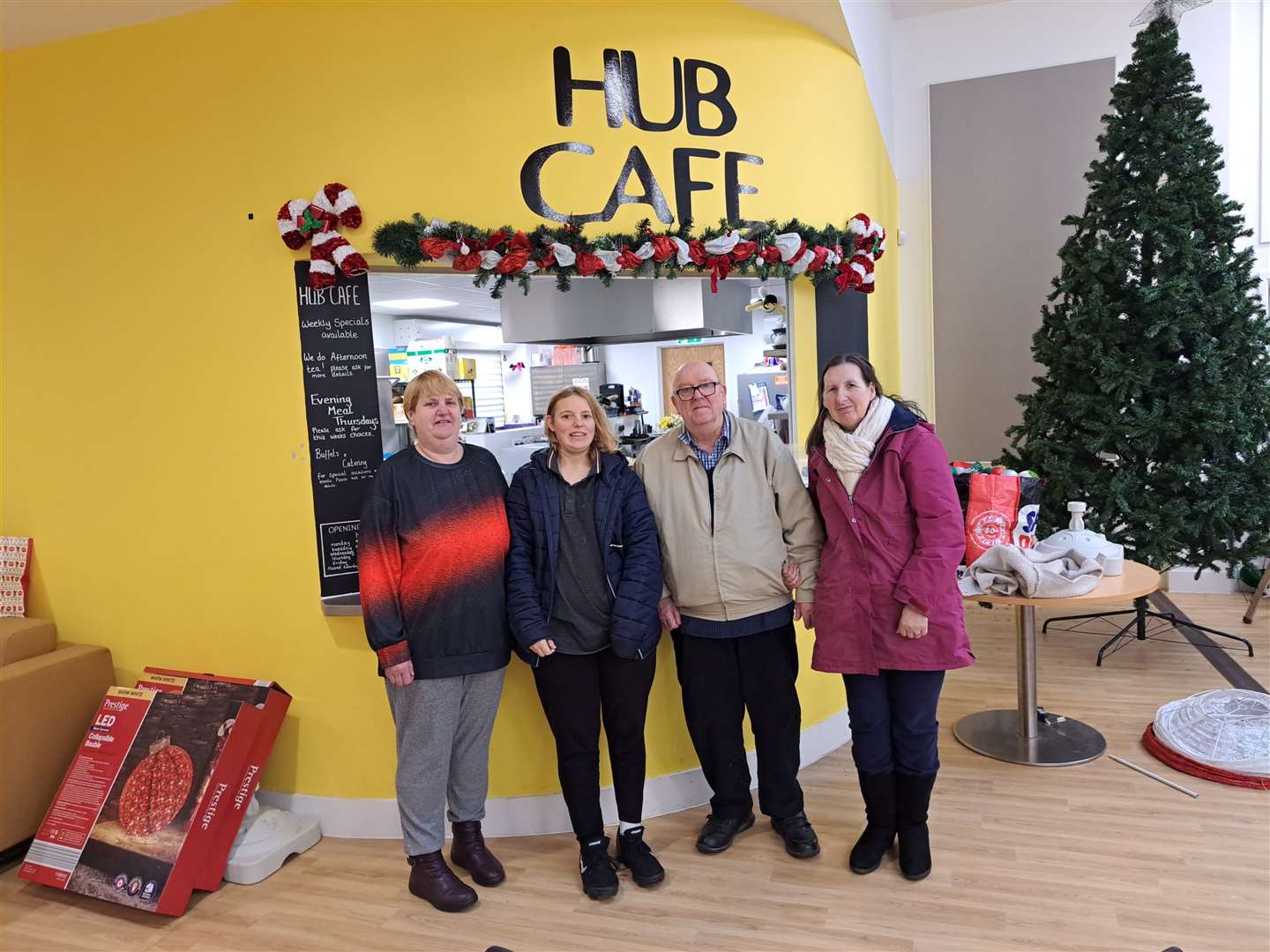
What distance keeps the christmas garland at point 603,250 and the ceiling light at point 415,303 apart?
1.48 feet

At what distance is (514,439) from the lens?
4.51m

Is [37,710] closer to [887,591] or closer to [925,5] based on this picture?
[887,591]

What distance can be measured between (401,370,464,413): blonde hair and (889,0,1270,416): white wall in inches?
166

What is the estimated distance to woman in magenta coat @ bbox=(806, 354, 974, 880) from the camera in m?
2.47

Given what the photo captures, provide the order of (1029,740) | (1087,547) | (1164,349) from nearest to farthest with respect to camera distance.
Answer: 1. (1087,547)
2. (1029,740)
3. (1164,349)

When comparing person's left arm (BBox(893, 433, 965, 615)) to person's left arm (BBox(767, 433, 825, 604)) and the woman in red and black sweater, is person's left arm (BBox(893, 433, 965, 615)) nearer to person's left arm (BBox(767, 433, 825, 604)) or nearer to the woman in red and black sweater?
person's left arm (BBox(767, 433, 825, 604))

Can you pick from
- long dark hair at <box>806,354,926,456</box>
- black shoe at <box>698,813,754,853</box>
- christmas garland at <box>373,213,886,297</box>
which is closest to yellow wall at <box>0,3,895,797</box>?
christmas garland at <box>373,213,886,297</box>

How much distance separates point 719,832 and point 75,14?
11.8 feet

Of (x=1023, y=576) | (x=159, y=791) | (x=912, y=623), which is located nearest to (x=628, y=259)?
(x=912, y=623)

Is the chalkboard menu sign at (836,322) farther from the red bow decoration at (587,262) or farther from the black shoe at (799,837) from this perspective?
the black shoe at (799,837)

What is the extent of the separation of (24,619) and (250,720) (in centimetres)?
114

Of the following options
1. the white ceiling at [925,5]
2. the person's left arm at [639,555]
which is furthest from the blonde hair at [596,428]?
the white ceiling at [925,5]

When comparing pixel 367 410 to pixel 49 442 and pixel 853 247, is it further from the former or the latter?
pixel 853 247

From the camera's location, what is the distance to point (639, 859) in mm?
2701
